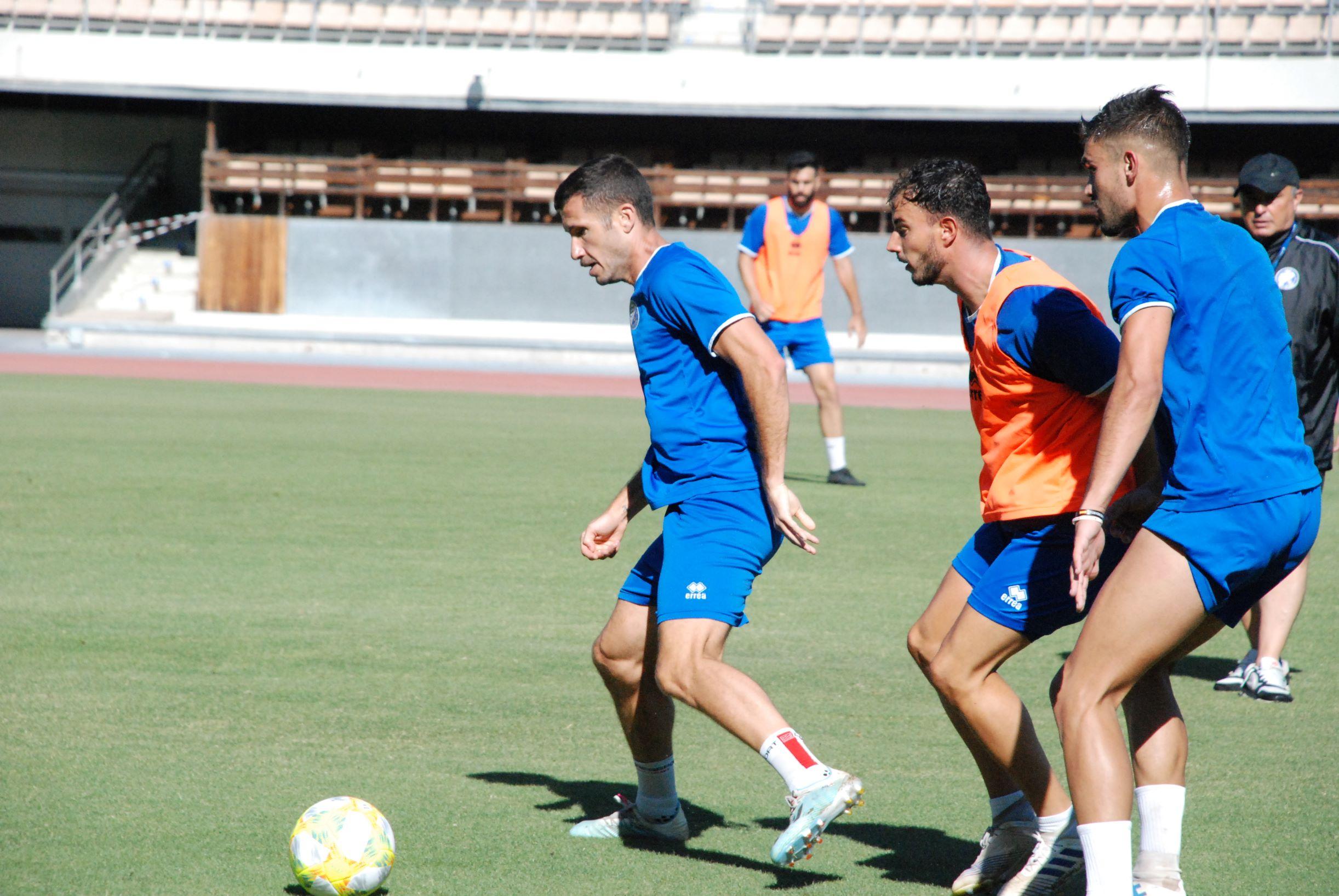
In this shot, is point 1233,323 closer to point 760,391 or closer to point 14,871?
point 760,391

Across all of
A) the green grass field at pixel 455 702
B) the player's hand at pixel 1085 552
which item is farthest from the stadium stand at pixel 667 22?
the player's hand at pixel 1085 552

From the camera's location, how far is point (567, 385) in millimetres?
22250

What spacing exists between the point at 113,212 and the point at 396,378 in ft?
49.1

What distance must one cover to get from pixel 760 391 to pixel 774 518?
356mm

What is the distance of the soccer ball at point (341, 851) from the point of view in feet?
11.7

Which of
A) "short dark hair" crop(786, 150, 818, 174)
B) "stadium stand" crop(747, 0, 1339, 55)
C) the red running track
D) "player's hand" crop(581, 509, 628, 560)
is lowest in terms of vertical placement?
"player's hand" crop(581, 509, 628, 560)

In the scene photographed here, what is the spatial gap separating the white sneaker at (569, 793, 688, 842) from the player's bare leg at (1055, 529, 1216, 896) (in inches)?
50.0

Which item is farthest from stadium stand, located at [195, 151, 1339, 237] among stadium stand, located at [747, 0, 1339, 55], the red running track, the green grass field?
the green grass field

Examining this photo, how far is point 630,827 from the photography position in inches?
166

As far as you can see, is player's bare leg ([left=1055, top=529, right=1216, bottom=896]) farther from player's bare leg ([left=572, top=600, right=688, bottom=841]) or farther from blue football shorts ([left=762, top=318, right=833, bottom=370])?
blue football shorts ([left=762, top=318, right=833, bottom=370])

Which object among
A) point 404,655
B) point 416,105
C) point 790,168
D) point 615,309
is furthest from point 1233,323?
point 416,105

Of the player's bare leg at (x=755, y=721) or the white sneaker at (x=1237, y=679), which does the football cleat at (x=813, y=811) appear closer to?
the player's bare leg at (x=755, y=721)

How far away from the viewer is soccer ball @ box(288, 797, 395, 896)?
3553mm

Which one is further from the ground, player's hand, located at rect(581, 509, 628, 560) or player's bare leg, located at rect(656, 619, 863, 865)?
player's hand, located at rect(581, 509, 628, 560)
